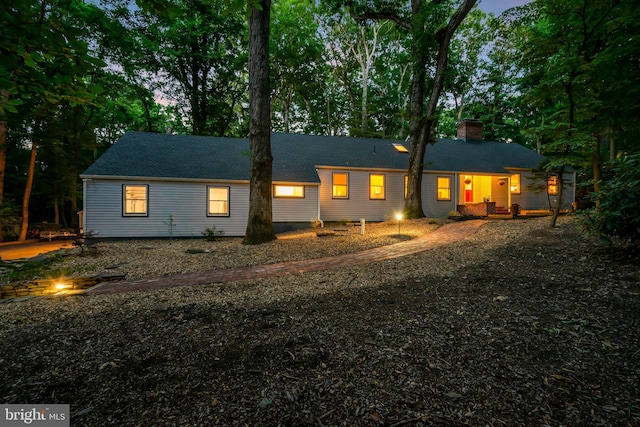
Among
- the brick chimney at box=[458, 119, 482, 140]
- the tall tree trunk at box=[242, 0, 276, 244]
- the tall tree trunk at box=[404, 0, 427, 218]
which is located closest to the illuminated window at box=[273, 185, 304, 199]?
the tall tree trunk at box=[242, 0, 276, 244]

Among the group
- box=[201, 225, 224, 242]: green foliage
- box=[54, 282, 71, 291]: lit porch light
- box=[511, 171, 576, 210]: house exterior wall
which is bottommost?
box=[54, 282, 71, 291]: lit porch light

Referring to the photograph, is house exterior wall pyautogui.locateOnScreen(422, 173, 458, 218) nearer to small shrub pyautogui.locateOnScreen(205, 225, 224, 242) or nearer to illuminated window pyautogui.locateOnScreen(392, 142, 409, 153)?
illuminated window pyautogui.locateOnScreen(392, 142, 409, 153)

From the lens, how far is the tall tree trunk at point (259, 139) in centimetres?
966

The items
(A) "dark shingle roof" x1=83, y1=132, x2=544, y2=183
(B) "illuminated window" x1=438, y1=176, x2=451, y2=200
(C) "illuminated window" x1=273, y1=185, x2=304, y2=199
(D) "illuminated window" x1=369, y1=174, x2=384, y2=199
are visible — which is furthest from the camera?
(B) "illuminated window" x1=438, y1=176, x2=451, y2=200

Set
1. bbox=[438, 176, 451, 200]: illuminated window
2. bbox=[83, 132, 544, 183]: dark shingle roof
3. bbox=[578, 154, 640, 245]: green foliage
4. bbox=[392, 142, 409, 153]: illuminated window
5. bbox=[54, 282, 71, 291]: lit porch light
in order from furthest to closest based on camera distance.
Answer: bbox=[392, 142, 409, 153]: illuminated window, bbox=[438, 176, 451, 200]: illuminated window, bbox=[83, 132, 544, 183]: dark shingle roof, bbox=[54, 282, 71, 291]: lit porch light, bbox=[578, 154, 640, 245]: green foliage

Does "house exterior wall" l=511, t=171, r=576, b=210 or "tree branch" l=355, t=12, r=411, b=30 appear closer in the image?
"tree branch" l=355, t=12, r=411, b=30

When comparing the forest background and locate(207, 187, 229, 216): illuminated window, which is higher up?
the forest background

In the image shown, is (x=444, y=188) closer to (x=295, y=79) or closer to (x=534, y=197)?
(x=534, y=197)

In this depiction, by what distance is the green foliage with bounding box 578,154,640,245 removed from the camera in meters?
4.34

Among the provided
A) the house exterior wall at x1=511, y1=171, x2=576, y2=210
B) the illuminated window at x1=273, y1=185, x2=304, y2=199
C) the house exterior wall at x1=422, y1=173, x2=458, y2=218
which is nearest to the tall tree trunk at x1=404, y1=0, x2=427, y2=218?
the house exterior wall at x1=422, y1=173, x2=458, y2=218

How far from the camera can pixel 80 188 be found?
21.8 metres

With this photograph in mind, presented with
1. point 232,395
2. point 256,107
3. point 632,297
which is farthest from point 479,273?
point 256,107

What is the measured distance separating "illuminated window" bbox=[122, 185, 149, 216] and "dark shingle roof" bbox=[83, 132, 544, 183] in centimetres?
66
